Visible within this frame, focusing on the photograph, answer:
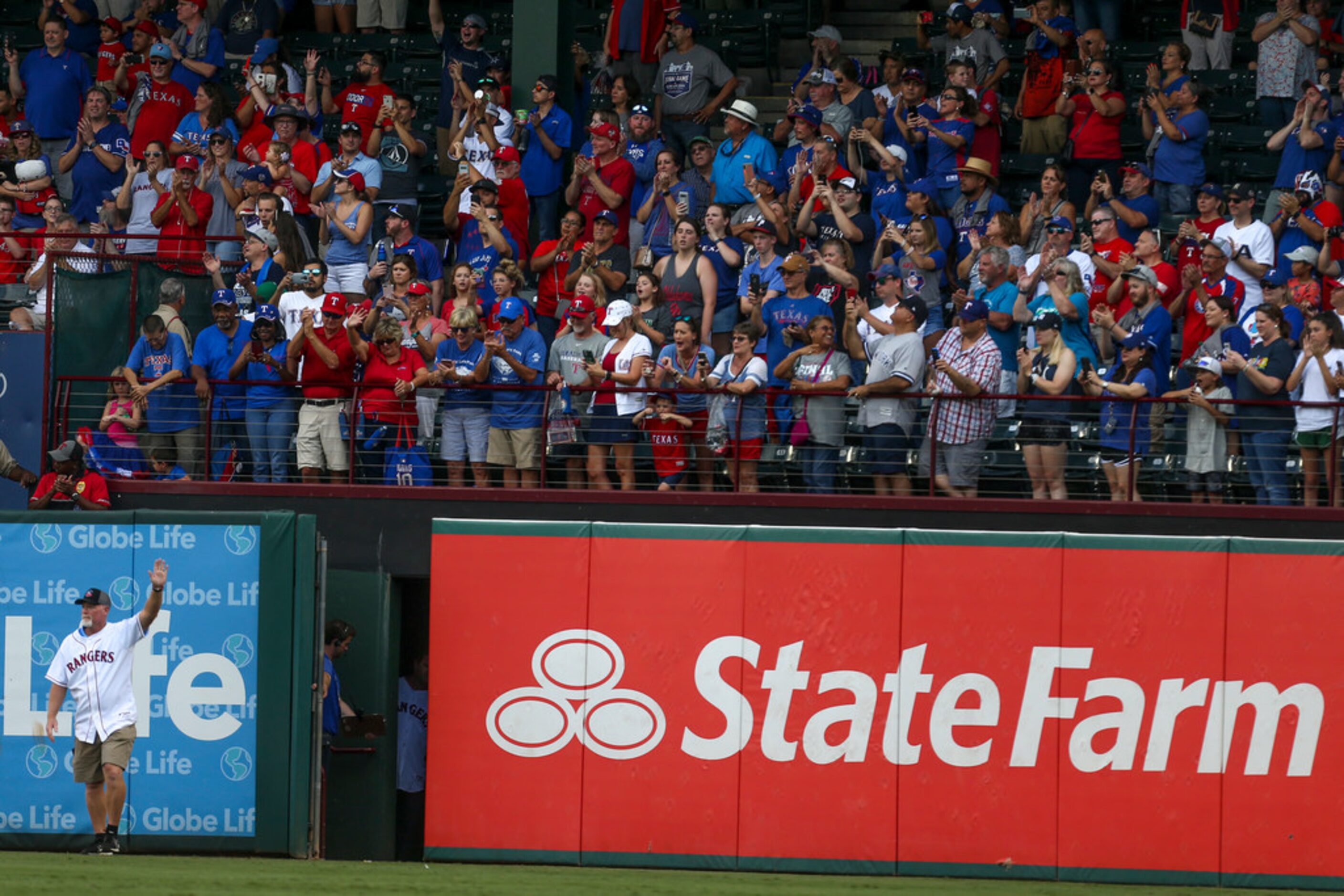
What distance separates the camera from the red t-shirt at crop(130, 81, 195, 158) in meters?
19.5

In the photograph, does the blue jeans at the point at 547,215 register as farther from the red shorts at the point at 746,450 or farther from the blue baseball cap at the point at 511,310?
the red shorts at the point at 746,450

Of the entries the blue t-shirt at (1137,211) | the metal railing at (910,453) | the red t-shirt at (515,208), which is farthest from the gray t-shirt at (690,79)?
the metal railing at (910,453)

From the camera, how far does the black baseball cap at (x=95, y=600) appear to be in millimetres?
12461

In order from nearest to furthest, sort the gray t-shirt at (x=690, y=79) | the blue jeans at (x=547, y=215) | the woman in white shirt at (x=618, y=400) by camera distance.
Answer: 1. the woman in white shirt at (x=618, y=400)
2. the blue jeans at (x=547, y=215)
3. the gray t-shirt at (x=690, y=79)

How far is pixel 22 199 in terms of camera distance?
18.9 meters

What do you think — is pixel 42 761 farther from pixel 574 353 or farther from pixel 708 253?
pixel 708 253

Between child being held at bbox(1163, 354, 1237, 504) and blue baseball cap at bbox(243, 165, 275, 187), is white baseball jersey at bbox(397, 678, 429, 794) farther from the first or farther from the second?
child being held at bbox(1163, 354, 1237, 504)

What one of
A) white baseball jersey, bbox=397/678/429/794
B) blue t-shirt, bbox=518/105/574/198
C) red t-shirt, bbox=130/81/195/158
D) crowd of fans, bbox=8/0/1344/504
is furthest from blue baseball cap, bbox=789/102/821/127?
red t-shirt, bbox=130/81/195/158

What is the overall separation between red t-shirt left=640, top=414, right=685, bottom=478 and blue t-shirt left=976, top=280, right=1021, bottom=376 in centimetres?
264

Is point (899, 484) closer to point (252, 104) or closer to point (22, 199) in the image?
point (252, 104)

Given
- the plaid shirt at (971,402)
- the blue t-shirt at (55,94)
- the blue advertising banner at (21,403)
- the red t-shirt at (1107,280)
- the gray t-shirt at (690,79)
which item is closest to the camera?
the plaid shirt at (971,402)

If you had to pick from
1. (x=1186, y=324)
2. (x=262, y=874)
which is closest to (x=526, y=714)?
(x=262, y=874)

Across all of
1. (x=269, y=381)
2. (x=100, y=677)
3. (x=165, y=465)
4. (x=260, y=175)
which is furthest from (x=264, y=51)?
(x=100, y=677)

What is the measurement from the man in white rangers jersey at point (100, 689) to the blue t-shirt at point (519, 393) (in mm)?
3267
